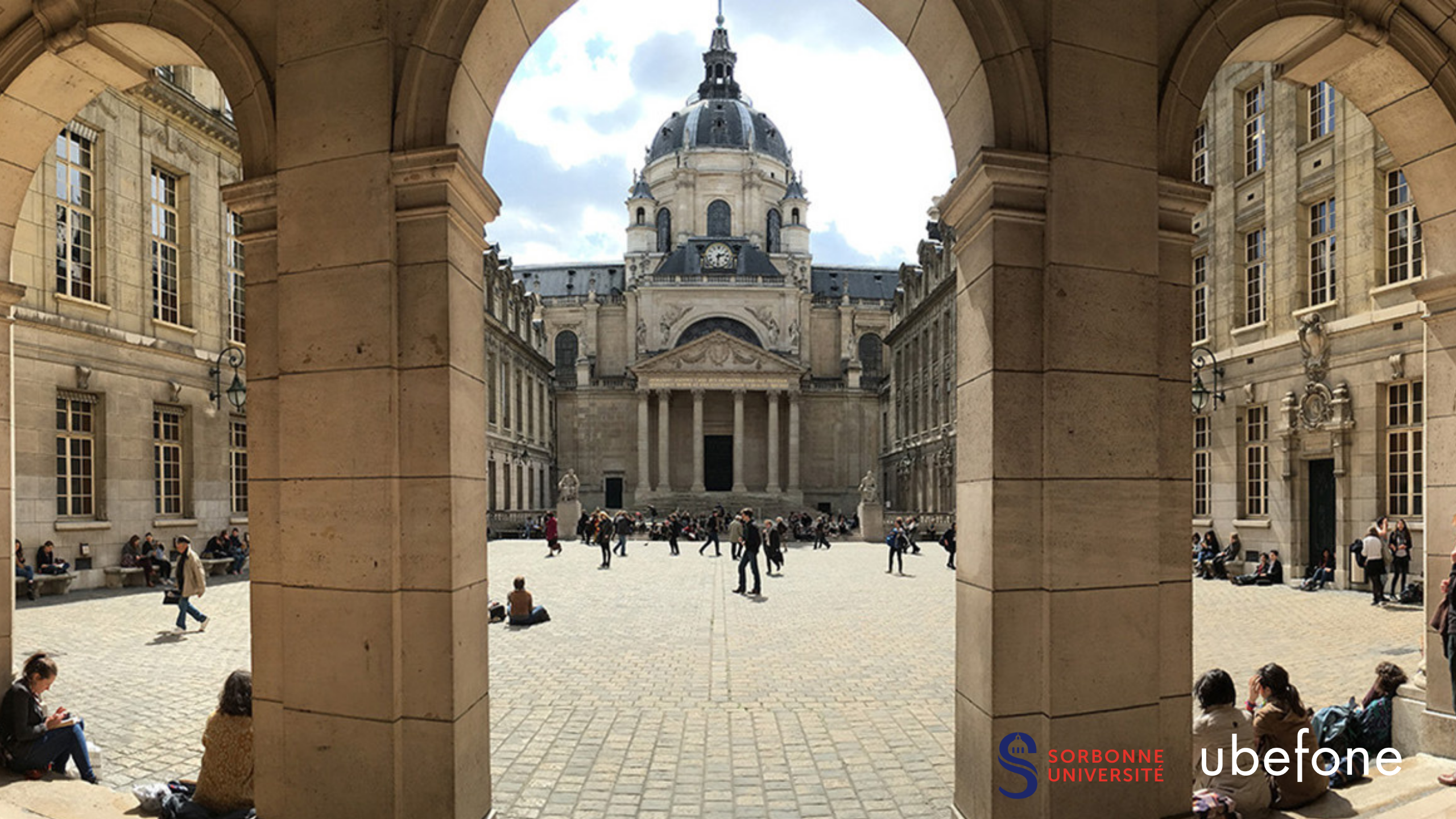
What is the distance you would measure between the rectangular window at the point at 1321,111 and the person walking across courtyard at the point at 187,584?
24.0 metres

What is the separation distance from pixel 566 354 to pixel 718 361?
15618mm

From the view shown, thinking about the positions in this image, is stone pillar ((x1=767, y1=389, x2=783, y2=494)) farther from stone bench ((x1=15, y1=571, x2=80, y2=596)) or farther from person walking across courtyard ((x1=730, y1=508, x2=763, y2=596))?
stone bench ((x1=15, y1=571, x2=80, y2=596))

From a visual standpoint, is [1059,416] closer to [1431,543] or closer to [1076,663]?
[1076,663]

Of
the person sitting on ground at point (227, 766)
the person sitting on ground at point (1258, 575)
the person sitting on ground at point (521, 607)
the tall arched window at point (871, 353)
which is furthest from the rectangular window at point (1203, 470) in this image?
the tall arched window at point (871, 353)

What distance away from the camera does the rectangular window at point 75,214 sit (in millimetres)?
19266

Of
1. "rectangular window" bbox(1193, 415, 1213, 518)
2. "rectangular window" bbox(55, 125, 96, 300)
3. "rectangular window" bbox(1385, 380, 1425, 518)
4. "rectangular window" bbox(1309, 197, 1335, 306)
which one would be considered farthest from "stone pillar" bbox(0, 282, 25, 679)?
"rectangular window" bbox(1193, 415, 1213, 518)

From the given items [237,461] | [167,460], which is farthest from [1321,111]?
[237,461]

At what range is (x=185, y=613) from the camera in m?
13.6

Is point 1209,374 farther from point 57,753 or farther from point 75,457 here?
point 75,457

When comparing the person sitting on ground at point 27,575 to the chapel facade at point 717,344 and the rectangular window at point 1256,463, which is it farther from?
the chapel facade at point 717,344

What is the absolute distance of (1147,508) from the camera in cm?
515

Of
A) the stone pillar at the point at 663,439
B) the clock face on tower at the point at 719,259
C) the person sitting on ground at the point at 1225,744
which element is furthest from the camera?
the clock face on tower at the point at 719,259

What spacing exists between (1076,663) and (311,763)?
174 inches

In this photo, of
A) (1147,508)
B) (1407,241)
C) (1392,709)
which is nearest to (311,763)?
(1147,508)
